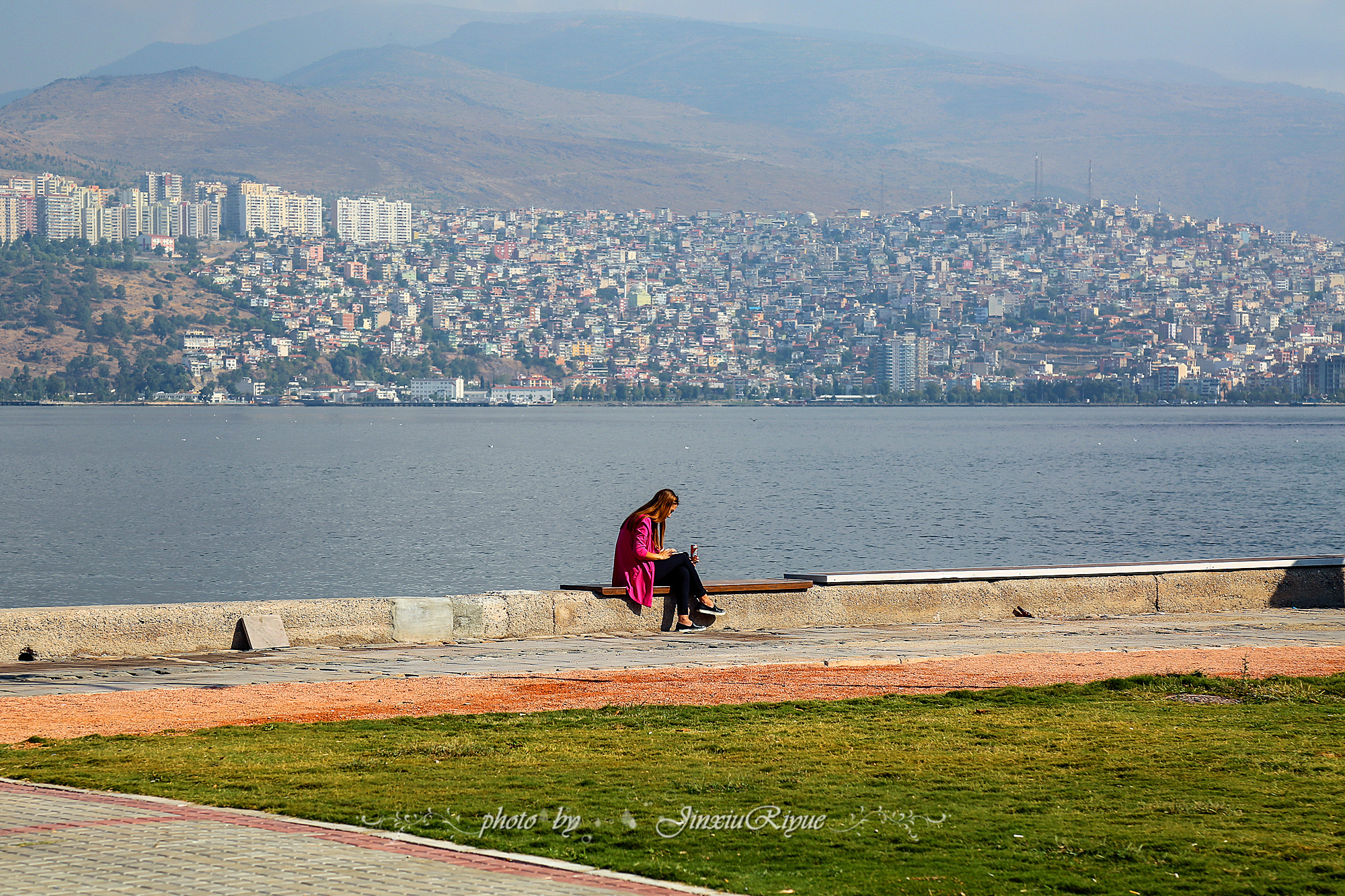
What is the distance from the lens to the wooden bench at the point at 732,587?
1331cm

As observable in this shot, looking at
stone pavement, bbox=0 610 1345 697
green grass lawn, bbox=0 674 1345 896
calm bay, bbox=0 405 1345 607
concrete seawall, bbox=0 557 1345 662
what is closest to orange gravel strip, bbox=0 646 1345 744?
stone pavement, bbox=0 610 1345 697

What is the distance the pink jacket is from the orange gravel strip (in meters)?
2.18

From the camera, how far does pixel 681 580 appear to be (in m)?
13.5

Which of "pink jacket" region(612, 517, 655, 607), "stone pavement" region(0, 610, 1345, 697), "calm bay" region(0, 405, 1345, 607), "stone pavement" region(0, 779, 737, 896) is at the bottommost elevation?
"calm bay" region(0, 405, 1345, 607)

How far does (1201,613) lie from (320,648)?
8.29 metres

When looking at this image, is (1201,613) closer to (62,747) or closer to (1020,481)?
(62,747)

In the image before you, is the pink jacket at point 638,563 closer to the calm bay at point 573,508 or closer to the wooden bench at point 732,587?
the wooden bench at point 732,587

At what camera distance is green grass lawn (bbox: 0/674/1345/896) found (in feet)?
17.3

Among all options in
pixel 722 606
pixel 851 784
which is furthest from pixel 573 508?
pixel 851 784

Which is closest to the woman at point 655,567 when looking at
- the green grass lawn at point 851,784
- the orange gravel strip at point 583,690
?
the orange gravel strip at point 583,690

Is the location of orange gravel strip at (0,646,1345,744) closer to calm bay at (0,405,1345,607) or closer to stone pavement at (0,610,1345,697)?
stone pavement at (0,610,1345,697)

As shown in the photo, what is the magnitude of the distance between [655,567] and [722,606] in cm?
74

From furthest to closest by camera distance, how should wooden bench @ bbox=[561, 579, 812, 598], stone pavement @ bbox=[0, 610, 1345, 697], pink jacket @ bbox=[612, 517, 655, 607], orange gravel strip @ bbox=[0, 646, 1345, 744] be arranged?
wooden bench @ bbox=[561, 579, 812, 598], pink jacket @ bbox=[612, 517, 655, 607], stone pavement @ bbox=[0, 610, 1345, 697], orange gravel strip @ bbox=[0, 646, 1345, 744]

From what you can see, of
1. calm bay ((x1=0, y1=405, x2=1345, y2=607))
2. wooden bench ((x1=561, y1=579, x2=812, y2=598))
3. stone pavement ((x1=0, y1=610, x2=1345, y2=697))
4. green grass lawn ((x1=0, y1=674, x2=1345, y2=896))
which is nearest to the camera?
green grass lawn ((x1=0, y1=674, x2=1345, y2=896))
